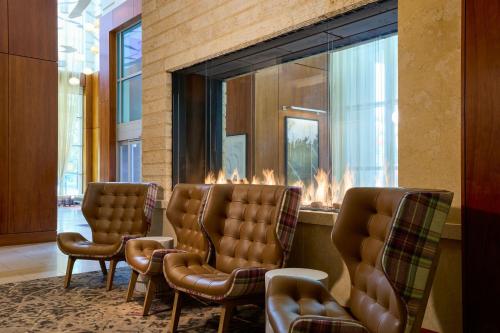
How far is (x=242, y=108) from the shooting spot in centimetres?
440

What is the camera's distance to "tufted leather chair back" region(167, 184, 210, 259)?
358cm

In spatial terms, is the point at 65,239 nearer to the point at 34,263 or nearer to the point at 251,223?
the point at 34,263

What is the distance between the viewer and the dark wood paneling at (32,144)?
249 inches

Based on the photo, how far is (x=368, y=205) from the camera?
2.17m

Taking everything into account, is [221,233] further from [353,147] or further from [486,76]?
[486,76]

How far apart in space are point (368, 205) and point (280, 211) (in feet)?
2.73

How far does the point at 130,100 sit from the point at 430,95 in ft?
25.0

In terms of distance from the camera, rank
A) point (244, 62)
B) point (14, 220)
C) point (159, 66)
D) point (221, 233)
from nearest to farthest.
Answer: point (221, 233), point (244, 62), point (159, 66), point (14, 220)

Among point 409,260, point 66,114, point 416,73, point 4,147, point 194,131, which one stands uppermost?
point 66,114

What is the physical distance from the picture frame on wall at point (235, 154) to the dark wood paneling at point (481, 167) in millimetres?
2448

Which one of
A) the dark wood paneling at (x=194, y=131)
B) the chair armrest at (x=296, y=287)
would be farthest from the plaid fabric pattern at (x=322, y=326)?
the dark wood paneling at (x=194, y=131)

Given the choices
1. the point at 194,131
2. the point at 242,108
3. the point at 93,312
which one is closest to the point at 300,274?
the point at 93,312

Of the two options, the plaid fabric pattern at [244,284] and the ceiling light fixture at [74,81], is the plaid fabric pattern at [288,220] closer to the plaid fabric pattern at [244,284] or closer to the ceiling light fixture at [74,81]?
the plaid fabric pattern at [244,284]

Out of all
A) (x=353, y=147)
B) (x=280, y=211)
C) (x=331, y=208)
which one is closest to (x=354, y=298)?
(x=280, y=211)
